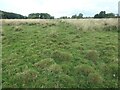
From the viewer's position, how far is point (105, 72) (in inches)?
633

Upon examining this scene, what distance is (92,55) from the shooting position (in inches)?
712

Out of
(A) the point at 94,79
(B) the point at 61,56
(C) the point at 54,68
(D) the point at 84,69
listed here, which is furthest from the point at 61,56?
(A) the point at 94,79

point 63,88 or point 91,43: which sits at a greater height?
point 91,43

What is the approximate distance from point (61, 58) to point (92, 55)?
2084mm

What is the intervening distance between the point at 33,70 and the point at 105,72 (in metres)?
4.03

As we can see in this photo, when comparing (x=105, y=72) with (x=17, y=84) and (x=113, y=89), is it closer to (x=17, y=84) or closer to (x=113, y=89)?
(x=113, y=89)

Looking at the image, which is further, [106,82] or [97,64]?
[97,64]

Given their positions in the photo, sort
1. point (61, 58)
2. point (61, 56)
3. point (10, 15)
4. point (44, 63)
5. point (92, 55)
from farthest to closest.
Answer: point (10, 15) → point (92, 55) → point (61, 56) → point (61, 58) → point (44, 63)

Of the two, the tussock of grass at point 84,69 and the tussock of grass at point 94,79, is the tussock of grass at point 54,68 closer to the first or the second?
the tussock of grass at point 84,69

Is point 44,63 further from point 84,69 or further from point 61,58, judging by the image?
point 84,69

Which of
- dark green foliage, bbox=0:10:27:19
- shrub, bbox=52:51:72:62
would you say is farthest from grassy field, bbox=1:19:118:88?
dark green foliage, bbox=0:10:27:19

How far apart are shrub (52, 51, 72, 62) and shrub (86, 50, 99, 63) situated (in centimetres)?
122

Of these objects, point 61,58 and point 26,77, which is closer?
point 26,77

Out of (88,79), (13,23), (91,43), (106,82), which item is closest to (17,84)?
(88,79)
